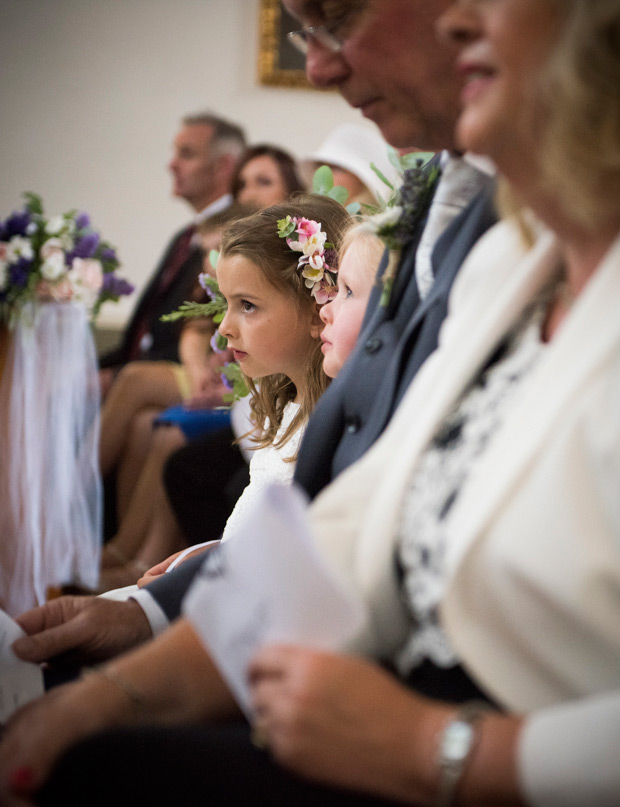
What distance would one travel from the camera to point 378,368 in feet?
4.13

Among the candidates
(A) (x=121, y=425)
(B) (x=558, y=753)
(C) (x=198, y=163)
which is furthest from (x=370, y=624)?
(C) (x=198, y=163)

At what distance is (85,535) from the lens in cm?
299

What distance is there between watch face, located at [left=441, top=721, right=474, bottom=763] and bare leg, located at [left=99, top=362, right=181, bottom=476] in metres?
3.07

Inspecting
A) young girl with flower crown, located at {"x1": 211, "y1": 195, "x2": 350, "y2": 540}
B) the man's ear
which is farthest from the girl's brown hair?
the man's ear

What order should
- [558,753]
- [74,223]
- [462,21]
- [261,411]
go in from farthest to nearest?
[74,223] → [261,411] → [462,21] → [558,753]

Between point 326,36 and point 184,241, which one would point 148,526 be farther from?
point 326,36

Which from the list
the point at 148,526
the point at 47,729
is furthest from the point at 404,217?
the point at 148,526

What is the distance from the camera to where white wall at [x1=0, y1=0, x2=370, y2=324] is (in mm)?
5145

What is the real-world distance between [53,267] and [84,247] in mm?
169

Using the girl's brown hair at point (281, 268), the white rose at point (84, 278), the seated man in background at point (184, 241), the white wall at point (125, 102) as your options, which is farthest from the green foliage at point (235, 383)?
the white wall at point (125, 102)

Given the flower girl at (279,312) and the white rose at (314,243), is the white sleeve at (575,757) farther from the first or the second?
the white rose at (314,243)

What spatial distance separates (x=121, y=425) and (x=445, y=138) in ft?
8.87

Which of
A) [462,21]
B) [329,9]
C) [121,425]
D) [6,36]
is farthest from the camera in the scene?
[6,36]

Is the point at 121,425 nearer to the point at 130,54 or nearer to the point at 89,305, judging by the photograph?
the point at 89,305
